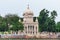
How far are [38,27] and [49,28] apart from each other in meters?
2.08

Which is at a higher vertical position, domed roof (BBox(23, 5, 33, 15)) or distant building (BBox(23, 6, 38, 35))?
domed roof (BBox(23, 5, 33, 15))

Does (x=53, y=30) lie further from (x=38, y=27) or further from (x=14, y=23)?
(x=14, y=23)

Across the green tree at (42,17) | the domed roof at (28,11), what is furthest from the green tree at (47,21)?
the domed roof at (28,11)

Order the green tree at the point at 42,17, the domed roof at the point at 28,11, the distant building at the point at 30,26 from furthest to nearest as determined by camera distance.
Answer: the green tree at the point at 42,17 < the domed roof at the point at 28,11 < the distant building at the point at 30,26

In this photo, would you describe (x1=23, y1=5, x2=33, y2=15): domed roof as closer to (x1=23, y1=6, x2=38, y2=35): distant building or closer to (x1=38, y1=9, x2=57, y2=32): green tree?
(x1=23, y1=6, x2=38, y2=35): distant building

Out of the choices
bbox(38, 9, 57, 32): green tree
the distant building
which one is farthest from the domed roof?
bbox(38, 9, 57, 32): green tree

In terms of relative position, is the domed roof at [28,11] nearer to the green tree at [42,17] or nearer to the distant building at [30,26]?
the distant building at [30,26]

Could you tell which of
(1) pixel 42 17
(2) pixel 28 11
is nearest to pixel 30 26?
(2) pixel 28 11

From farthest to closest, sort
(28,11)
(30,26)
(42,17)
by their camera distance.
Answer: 1. (42,17)
2. (28,11)
3. (30,26)

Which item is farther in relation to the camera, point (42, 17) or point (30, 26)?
point (42, 17)

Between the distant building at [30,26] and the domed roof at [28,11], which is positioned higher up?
the domed roof at [28,11]

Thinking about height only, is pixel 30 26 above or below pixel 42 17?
below

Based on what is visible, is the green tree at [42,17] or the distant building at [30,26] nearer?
the distant building at [30,26]

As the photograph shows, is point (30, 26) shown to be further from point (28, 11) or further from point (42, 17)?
point (42, 17)
